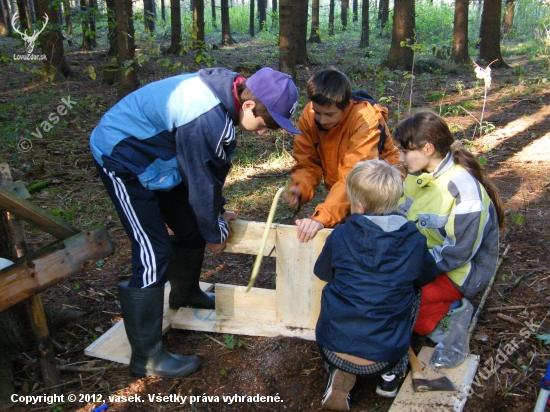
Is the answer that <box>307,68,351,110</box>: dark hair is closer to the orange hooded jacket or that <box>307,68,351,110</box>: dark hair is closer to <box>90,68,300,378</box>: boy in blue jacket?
the orange hooded jacket

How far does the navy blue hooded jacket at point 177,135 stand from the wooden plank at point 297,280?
486 mm

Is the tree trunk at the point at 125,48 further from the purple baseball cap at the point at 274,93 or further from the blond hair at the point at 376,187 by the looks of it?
the blond hair at the point at 376,187

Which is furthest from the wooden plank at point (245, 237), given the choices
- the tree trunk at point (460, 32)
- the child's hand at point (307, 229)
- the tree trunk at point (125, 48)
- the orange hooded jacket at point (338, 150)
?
the tree trunk at point (460, 32)

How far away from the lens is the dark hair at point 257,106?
2273 mm

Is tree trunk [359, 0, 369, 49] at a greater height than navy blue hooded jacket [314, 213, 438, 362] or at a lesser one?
greater

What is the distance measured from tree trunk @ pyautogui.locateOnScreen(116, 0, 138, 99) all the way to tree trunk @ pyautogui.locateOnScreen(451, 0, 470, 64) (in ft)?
30.4

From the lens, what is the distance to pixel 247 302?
2.91m

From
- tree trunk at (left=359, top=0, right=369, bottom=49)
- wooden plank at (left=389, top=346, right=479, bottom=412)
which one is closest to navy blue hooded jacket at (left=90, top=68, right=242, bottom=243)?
wooden plank at (left=389, top=346, right=479, bottom=412)

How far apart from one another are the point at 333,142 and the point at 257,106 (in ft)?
3.34

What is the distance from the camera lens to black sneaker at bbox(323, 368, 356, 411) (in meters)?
2.27

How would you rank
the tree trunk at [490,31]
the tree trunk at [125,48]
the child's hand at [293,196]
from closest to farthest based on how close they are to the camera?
the child's hand at [293,196] → the tree trunk at [125,48] → the tree trunk at [490,31]

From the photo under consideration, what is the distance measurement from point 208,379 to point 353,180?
4.42 ft

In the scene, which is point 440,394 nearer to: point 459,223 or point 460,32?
point 459,223

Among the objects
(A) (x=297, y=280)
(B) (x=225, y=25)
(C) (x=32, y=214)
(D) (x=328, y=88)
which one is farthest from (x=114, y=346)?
(B) (x=225, y=25)
